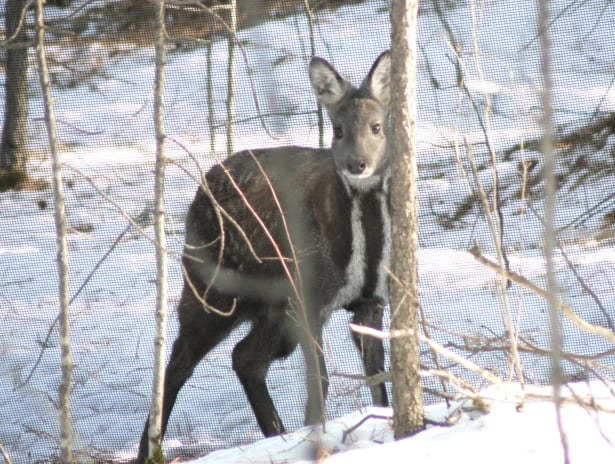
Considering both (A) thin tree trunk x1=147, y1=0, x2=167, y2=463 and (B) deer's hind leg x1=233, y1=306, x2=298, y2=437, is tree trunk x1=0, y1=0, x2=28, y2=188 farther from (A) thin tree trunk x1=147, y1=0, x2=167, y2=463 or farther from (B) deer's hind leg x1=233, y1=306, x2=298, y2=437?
(A) thin tree trunk x1=147, y1=0, x2=167, y2=463

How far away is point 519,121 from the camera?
8562mm

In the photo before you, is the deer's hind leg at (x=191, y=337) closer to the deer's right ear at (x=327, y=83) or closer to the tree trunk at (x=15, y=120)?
the deer's right ear at (x=327, y=83)

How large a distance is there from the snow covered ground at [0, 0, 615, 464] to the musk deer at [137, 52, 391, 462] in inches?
10.5

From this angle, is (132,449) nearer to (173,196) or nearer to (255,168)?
(255,168)

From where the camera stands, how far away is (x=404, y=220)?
391 cm

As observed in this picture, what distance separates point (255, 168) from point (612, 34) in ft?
11.4

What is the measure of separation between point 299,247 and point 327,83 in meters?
0.92

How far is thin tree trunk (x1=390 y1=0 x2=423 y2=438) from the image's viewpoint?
3846 mm

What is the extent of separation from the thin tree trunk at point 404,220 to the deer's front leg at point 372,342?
1446mm

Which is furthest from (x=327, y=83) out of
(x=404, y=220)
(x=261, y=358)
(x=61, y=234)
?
(x=404, y=220)

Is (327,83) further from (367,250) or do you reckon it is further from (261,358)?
(261,358)

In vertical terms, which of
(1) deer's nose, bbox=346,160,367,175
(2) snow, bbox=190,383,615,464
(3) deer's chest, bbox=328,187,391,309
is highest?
(1) deer's nose, bbox=346,160,367,175

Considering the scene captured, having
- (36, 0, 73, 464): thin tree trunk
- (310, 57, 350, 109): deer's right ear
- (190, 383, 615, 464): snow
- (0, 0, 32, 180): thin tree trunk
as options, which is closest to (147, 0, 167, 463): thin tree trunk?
(36, 0, 73, 464): thin tree trunk

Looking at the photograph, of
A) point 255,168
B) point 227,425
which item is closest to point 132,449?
point 227,425
